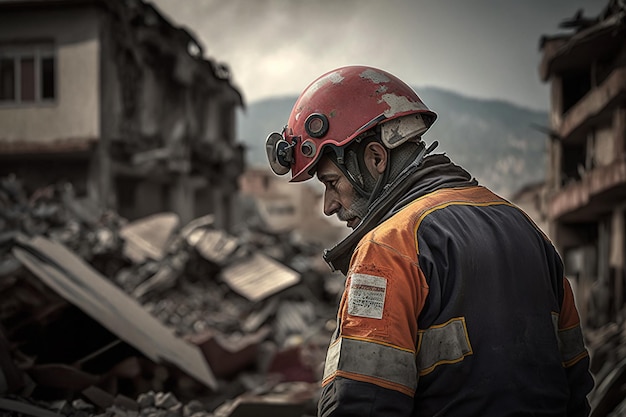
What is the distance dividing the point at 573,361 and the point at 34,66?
1530 centimetres

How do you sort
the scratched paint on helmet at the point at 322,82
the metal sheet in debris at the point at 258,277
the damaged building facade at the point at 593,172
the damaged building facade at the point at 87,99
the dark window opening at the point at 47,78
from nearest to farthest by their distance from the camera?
1. the scratched paint on helmet at the point at 322,82
2. the damaged building facade at the point at 593,172
3. the metal sheet in debris at the point at 258,277
4. the damaged building facade at the point at 87,99
5. the dark window opening at the point at 47,78

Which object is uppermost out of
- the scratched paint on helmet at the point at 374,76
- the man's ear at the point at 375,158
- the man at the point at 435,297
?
the scratched paint on helmet at the point at 374,76

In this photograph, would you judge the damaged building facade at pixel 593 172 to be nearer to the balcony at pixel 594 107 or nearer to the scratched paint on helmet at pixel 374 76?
the balcony at pixel 594 107

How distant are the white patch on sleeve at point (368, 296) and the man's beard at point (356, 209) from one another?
0.50 m

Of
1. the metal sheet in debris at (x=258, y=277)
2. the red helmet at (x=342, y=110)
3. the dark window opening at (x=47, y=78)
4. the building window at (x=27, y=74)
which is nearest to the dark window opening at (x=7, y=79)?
the building window at (x=27, y=74)

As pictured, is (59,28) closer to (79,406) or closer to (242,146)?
(242,146)

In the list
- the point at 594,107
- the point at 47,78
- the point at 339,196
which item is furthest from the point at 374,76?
the point at 47,78

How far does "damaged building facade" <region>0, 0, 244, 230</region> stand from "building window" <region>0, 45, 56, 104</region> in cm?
2

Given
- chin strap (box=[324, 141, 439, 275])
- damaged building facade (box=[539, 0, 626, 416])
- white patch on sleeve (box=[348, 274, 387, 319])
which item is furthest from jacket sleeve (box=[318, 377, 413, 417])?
damaged building facade (box=[539, 0, 626, 416])

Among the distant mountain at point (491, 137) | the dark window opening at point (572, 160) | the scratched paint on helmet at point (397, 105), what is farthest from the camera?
the distant mountain at point (491, 137)

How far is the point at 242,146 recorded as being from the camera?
24203 mm

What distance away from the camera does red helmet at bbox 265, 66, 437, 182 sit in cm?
211

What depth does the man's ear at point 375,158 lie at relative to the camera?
211 centimetres

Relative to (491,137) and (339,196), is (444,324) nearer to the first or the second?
(339,196)
